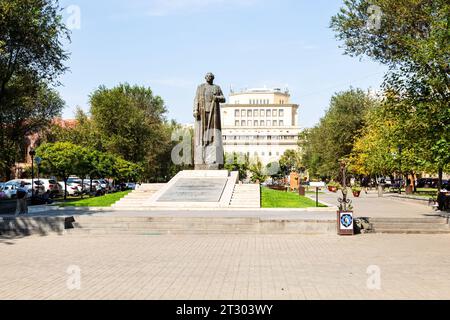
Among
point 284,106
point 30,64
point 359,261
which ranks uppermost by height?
point 284,106

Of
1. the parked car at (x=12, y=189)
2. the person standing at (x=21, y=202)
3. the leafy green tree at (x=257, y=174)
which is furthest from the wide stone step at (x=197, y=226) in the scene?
the leafy green tree at (x=257, y=174)

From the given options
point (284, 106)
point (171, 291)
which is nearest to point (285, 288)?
point (171, 291)

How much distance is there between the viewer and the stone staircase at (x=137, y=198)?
26.5m

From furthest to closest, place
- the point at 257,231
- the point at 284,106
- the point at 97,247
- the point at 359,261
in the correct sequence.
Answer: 1. the point at 284,106
2. the point at 257,231
3. the point at 97,247
4. the point at 359,261

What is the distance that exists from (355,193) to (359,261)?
1353 inches

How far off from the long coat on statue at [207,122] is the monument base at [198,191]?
1071 millimetres

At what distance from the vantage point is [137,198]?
2825 centimetres

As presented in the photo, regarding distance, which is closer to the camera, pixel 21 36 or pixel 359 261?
pixel 359 261

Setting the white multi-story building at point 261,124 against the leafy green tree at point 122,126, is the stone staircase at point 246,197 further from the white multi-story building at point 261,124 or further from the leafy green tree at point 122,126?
the white multi-story building at point 261,124

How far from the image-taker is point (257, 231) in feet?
62.6

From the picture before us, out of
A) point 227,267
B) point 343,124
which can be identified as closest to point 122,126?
point 343,124

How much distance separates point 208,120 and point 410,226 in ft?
42.5

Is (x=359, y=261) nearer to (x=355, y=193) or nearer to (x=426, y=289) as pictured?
(x=426, y=289)

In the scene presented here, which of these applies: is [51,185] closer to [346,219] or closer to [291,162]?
[346,219]
